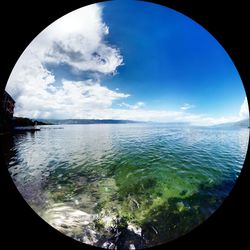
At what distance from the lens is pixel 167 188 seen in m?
10.8

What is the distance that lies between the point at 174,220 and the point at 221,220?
23.2 ft

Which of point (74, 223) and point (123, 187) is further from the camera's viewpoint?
point (123, 187)

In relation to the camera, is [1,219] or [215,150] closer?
[1,219]

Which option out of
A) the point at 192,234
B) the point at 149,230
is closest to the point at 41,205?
the point at 149,230

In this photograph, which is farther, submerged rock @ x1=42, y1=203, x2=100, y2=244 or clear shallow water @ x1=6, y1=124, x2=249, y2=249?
clear shallow water @ x1=6, y1=124, x2=249, y2=249

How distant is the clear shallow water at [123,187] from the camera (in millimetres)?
6449

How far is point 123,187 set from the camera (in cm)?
1112

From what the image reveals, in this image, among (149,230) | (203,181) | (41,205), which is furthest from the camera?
(203,181)

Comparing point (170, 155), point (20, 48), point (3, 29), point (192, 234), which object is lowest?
point (170, 155)

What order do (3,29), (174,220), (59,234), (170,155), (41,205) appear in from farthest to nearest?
(170,155) → (41,205) → (174,220) → (59,234) → (3,29)

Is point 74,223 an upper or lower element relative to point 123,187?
upper

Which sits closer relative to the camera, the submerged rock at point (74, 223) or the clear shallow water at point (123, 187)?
the submerged rock at point (74, 223)

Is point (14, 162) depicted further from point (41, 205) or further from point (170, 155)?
point (170, 155)

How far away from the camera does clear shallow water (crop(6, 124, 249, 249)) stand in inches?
254
